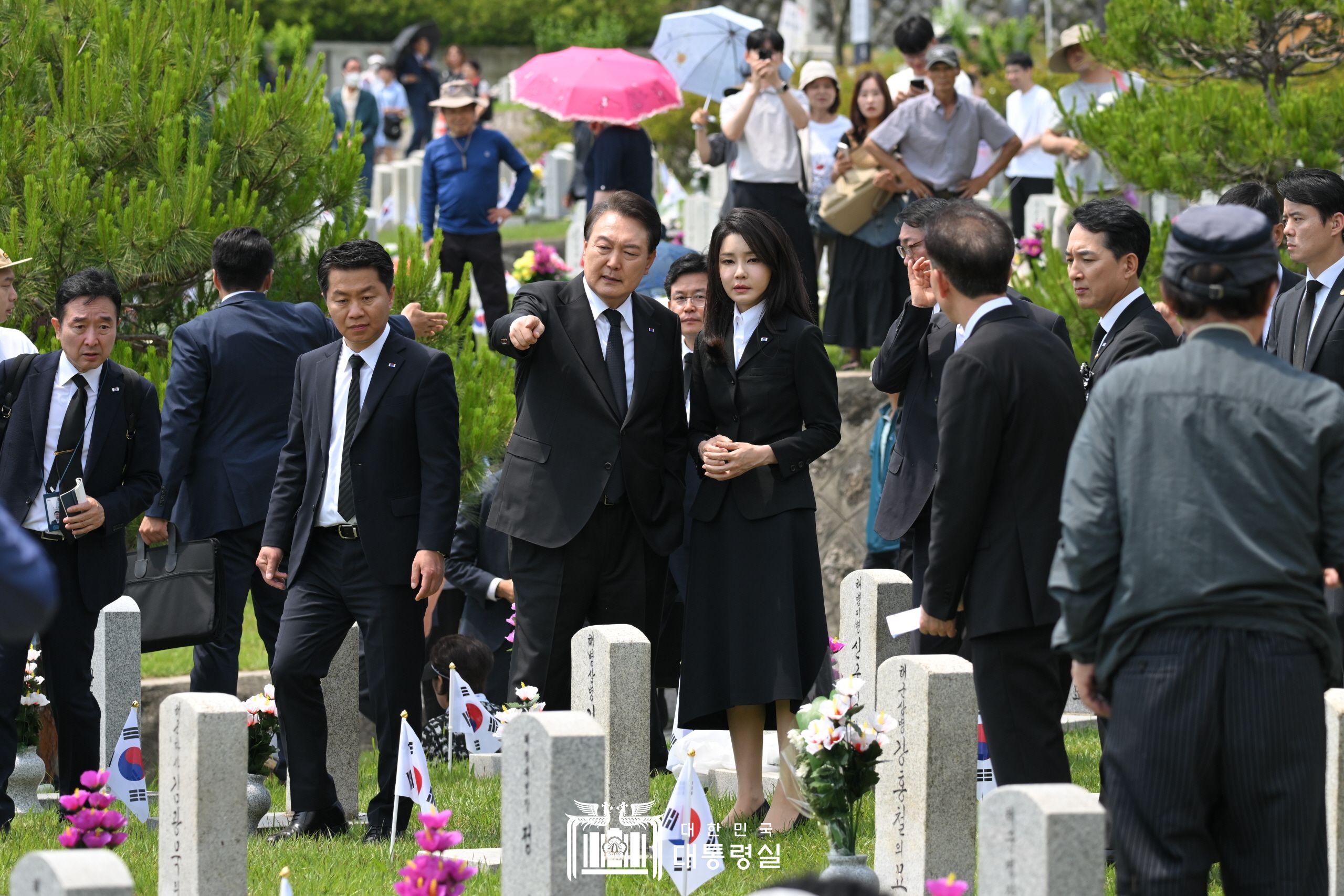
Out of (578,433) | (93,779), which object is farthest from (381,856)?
(578,433)

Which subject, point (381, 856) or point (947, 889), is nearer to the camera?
point (947, 889)

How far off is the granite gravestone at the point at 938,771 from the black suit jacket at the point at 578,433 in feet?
4.46

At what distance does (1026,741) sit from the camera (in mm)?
4598

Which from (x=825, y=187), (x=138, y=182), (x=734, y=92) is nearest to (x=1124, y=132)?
(x=825, y=187)

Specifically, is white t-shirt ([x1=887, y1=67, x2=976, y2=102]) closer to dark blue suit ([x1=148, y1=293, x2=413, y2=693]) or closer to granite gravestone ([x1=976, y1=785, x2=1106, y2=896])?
dark blue suit ([x1=148, y1=293, x2=413, y2=693])

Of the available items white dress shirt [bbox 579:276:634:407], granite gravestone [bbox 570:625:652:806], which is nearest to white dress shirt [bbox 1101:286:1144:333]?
white dress shirt [bbox 579:276:634:407]

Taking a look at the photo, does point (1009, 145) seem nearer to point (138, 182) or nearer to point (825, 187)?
point (825, 187)

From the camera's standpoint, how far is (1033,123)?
40.2 feet

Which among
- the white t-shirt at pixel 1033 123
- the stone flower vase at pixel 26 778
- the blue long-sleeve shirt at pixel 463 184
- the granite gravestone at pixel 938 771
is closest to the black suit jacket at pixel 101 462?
the stone flower vase at pixel 26 778

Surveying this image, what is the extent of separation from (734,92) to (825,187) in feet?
4.19

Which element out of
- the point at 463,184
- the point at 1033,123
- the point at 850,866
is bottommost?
the point at 850,866

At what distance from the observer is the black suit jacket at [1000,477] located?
14.8 feet

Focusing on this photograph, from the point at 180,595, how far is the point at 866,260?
5.49 metres

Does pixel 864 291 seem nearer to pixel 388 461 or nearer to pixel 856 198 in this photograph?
pixel 856 198
